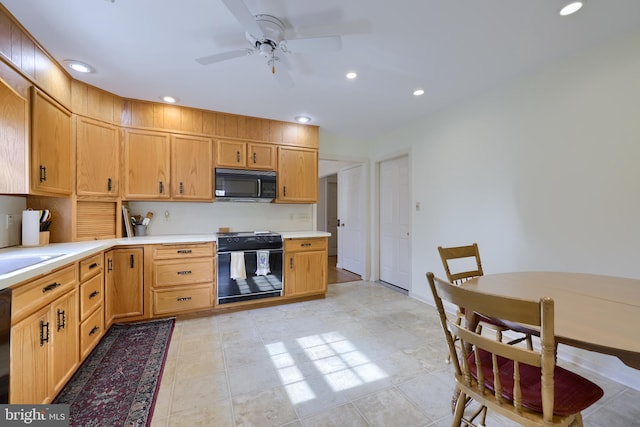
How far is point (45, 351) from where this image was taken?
156 centimetres

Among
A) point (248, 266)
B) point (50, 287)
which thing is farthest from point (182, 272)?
point (50, 287)

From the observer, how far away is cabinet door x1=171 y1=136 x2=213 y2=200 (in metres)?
3.24

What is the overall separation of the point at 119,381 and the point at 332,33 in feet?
9.52

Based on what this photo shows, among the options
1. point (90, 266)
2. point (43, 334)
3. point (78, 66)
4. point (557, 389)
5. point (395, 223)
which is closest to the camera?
point (557, 389)

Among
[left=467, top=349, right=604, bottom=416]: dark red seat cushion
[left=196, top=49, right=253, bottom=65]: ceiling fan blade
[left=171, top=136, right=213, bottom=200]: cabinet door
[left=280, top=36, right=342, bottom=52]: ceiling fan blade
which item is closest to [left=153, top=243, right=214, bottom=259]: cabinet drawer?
[left=171, top=136, right=213, bottom=200]: cabinet door

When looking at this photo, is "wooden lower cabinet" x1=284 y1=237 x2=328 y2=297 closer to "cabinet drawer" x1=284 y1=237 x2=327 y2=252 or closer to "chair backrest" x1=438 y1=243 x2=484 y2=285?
"cabinet drawer" x1=284 y1=237 x2=327 y2=252

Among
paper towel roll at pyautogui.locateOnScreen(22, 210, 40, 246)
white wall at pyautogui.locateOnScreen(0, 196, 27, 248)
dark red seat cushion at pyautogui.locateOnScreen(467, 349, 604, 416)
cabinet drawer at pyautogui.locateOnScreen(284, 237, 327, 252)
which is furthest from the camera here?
cabinet drawer at pyautogui.locateOnScreen(284, 237, 327, 252)

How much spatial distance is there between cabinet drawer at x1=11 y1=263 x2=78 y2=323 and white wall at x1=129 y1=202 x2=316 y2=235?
5.17 ft

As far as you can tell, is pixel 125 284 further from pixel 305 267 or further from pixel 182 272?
pixel 305 267

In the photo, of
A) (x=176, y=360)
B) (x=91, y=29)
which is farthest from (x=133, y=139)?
(x=176, y=360)

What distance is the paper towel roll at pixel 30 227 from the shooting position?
2250 millimetres

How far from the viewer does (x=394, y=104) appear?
319cm

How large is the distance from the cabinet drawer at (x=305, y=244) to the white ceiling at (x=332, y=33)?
1726 mm

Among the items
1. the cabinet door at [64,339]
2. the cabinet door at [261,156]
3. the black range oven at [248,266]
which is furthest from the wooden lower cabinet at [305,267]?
the cabinet door at [64,339]
